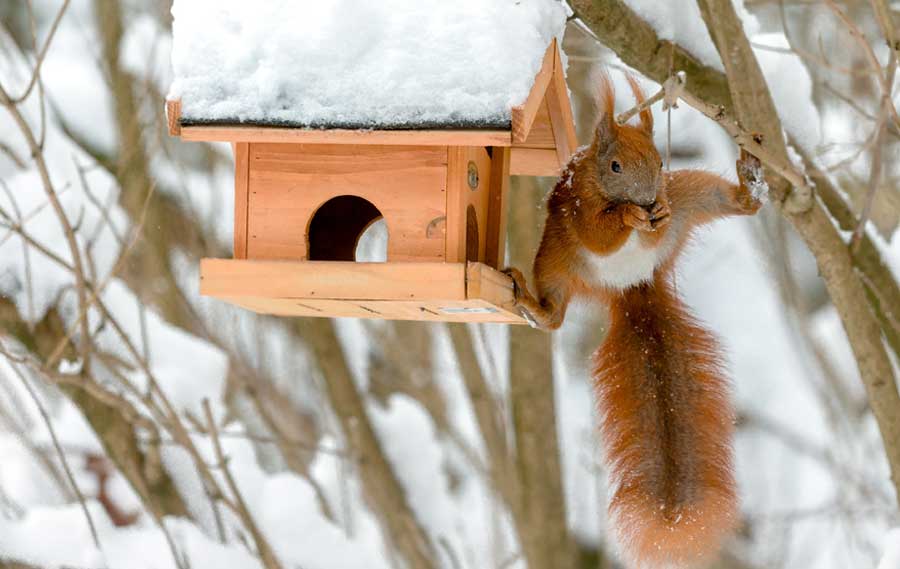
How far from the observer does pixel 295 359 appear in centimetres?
529

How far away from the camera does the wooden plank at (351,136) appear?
1.72m

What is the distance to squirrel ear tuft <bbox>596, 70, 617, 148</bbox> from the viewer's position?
216 centimetres

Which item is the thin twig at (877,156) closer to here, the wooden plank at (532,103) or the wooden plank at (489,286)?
the wooden plank at (532,103)

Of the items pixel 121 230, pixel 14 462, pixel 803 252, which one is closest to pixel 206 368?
pixel 14 462

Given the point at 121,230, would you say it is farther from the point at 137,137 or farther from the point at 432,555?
the point at 432,555

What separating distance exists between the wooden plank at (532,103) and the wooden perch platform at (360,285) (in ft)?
0.76

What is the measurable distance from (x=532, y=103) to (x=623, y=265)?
61 cm

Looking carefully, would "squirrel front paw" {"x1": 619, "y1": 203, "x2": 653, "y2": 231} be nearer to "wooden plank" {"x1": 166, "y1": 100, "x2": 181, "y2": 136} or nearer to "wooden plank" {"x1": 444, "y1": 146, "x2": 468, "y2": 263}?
"wooden plank" {"x1": 444, "y1": 146, "x2": 468, "y2": 263}

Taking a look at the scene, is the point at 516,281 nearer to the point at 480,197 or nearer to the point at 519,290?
the point at 519,290

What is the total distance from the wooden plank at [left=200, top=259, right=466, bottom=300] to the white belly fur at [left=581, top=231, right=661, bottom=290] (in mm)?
553

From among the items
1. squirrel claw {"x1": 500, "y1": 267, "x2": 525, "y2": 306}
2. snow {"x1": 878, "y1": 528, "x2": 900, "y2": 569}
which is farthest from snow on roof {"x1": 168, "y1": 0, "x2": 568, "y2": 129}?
snow {"x1": 878, "y1": 528, "x2": 900, "y2": 569}

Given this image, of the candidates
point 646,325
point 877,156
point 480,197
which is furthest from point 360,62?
point 877,156

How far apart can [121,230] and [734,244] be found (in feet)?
8.04

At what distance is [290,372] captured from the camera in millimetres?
5312
